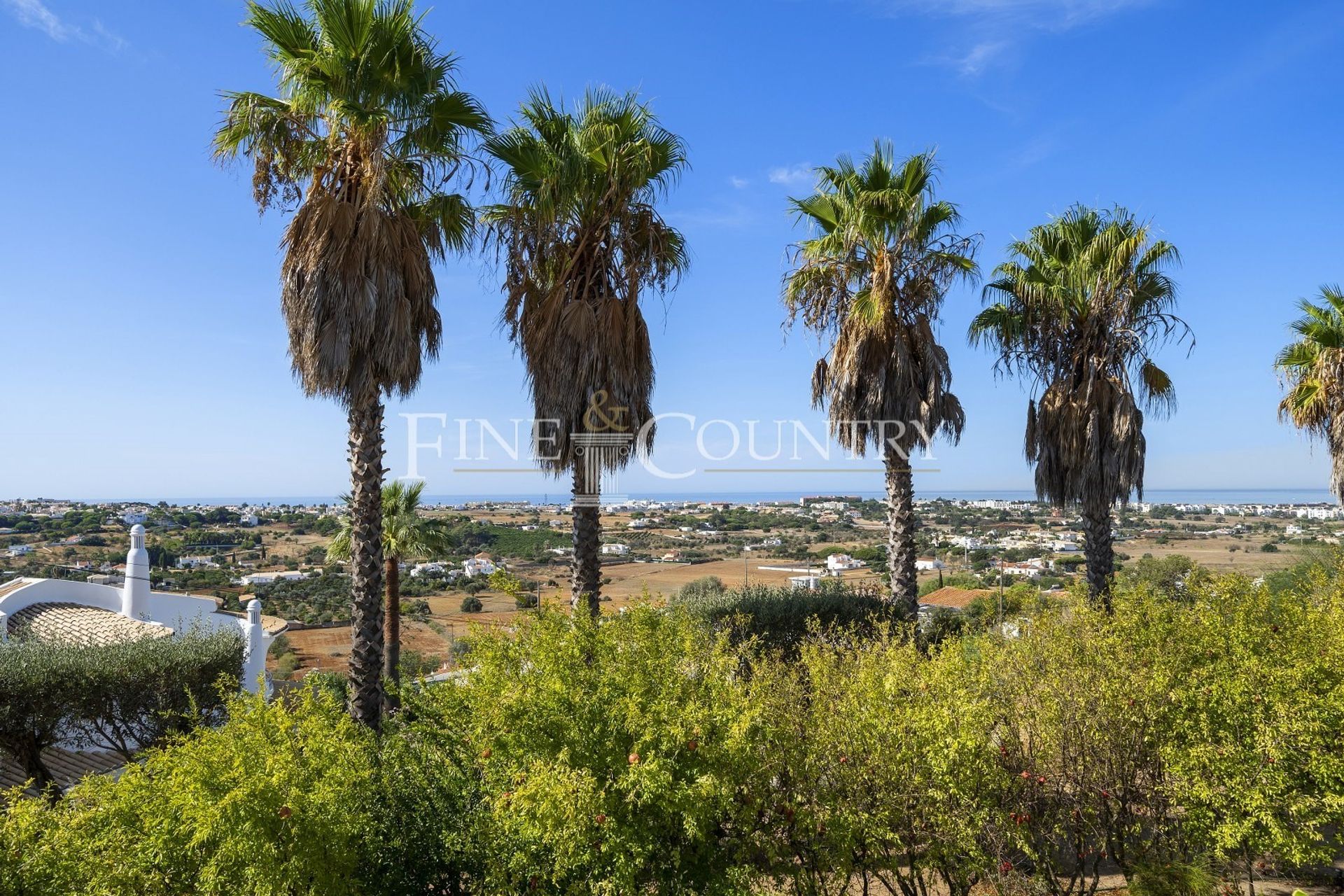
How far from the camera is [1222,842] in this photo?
546cm

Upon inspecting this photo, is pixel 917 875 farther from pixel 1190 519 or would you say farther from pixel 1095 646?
pixel 1190 519

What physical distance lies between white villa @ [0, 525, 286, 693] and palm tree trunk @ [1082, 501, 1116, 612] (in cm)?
1583

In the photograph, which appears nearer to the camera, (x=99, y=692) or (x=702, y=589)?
(x=99, y=692)

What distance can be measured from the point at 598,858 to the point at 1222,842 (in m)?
4.67

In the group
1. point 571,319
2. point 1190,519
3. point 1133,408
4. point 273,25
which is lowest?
point 1190,519

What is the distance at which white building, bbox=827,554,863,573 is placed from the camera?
3091 centimetres

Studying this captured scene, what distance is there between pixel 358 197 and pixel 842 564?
30.1 metres

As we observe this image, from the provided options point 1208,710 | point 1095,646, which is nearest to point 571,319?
point 1095,646

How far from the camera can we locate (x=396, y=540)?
17.7 meters

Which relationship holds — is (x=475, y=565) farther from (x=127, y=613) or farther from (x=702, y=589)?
(x=127, y=613)

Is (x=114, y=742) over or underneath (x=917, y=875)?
underneath

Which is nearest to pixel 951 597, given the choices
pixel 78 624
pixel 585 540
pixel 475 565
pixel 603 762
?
pixel 585 540

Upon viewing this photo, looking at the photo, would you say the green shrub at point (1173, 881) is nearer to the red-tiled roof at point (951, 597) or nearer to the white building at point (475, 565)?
the red-tiled roof at point (951, 597)

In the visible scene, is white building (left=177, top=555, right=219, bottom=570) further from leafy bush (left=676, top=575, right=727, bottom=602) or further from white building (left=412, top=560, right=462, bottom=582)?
leafy bush (left=676, top=575, right=727, bottom=602)
